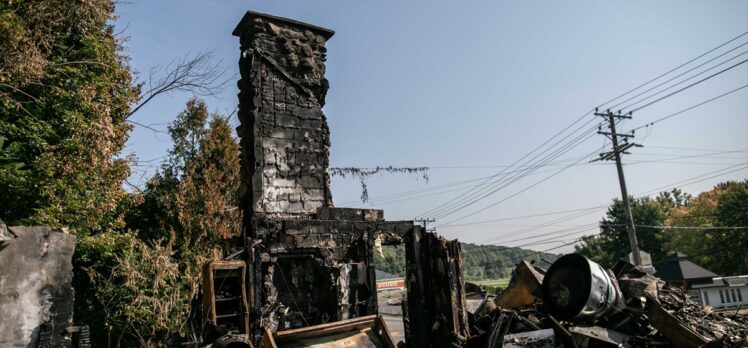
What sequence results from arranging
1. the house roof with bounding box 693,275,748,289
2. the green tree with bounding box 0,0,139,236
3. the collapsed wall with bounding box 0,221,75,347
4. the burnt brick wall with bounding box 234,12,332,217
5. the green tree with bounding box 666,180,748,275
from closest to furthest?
the collapsed wall with bounding box 0,221,75,347 → the burnt brick wall with bounding box 234,12,332,217 → the green tree with bounding box 0,0,139,236 → the house roof with bounding box 693,275,748,289 → the green tree with bounding box 666,180,748,275

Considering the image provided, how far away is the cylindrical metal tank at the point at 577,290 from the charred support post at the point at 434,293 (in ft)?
6.62

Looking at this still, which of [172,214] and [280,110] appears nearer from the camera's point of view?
[280,110]

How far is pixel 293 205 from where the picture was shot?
31.1 ft

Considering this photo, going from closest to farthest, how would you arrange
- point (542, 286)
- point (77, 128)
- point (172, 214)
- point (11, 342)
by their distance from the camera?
point (11, 342) < point (542, 286) < point (77, 128) < point (172, 214)

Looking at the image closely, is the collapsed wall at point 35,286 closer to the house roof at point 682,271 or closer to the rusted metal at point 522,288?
the rusted metal at point 522,288

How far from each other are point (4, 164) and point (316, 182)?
24.5 feet

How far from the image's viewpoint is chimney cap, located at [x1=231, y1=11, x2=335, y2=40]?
386 inches

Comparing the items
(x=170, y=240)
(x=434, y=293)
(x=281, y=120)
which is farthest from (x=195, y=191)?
(x=434, y=293)

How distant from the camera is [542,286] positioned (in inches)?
377

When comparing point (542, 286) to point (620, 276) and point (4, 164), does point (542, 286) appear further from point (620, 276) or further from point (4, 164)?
point (4, 164)

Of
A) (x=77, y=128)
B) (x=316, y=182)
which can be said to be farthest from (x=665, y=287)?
(x=77, y=128)

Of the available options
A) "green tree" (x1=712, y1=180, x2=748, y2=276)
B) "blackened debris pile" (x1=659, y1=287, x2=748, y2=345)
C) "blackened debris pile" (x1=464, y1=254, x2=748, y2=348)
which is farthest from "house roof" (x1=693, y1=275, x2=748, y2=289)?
"blackened debris pile" (x1=464, y1=254, x2=748, y2=348)

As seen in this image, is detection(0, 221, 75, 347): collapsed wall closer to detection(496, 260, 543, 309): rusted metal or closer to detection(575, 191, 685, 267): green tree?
detection(496, 260, 543, 309): rusted metal

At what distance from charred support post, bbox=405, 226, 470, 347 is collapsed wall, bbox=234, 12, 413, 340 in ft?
2.93
